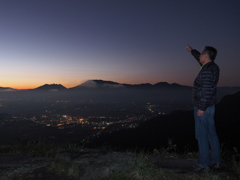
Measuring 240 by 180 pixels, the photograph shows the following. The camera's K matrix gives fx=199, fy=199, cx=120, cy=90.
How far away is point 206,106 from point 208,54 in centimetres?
113

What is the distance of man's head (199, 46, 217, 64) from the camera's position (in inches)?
167

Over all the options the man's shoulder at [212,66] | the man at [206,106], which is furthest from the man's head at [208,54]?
the man's shoulder at [212,66]

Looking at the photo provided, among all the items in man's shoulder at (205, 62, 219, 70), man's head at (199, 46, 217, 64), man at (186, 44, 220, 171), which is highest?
man's head at (199, 46, 217, 64)

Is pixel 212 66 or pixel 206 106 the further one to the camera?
pixel 212 66

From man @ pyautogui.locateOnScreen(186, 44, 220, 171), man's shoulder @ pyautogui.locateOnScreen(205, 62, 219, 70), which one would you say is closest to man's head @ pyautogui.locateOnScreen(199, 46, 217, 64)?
man @ pyautogui.locateOnScreen(186, 44, 220, 171)

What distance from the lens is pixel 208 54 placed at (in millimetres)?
4230

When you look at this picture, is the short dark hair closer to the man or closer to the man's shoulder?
the man

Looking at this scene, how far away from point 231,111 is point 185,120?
2082cm

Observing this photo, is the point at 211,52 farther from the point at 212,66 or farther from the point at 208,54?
the point at 212,66

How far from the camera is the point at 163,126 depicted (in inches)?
2692

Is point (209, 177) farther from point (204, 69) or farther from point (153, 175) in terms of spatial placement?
point (204, 69)

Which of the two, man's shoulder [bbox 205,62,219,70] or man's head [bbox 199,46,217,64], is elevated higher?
man's head [bbox 199,46,217,64]

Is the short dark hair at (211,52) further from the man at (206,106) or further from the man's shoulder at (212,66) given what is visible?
the man's shoulder at (212,66)

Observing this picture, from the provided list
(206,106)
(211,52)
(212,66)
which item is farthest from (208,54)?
(206,106)
